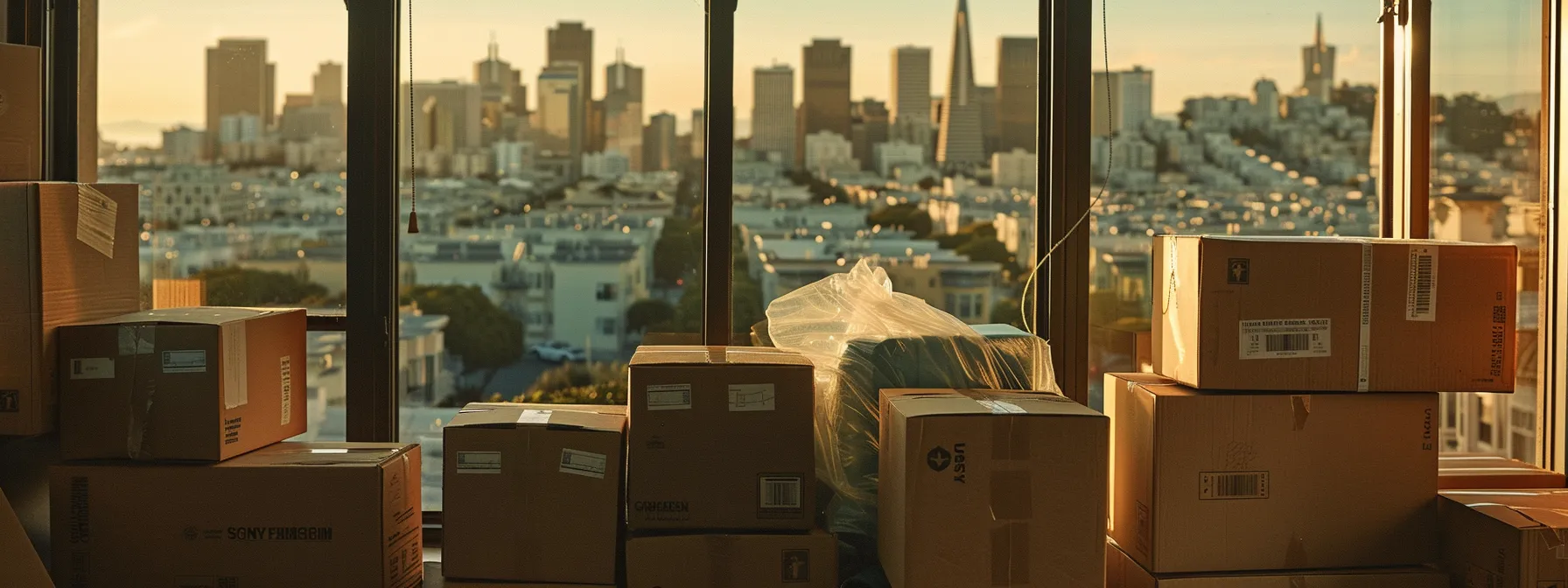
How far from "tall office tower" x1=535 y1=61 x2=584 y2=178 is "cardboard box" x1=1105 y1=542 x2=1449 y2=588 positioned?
170 cm

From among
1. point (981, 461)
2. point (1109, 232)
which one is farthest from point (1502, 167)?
point (981, 461)

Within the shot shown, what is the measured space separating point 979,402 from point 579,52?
1.40m

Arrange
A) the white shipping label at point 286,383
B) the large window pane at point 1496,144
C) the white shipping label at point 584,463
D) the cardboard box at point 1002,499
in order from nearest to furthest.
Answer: the cardboard box at point 1002,499
the white shipping label at point 584,463
the white shipping label at point 286,383
the large window pane at point 1496,144

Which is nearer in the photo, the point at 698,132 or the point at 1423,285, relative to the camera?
the point at 1423,285

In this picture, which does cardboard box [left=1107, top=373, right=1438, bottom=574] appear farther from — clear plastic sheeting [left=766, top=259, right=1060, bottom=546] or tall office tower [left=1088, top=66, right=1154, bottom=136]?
tall office tower [left=1088, top=66, right=1154, bottom=136]

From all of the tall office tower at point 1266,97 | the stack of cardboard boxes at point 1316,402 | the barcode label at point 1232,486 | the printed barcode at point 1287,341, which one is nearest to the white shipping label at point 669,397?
the stack of cardboard boxes at point 1316,402

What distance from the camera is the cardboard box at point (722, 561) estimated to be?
2207 mm

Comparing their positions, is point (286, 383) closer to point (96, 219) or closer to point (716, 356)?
point (96, 219)

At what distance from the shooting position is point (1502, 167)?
2.87 meters

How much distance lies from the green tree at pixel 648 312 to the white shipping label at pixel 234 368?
3.02 ft

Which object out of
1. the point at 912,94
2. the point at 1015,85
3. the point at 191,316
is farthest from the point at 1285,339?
the point at 191,316

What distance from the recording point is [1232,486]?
90.1 inches

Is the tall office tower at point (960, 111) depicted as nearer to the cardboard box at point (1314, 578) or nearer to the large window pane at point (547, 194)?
the large window pane at point (547, 194)

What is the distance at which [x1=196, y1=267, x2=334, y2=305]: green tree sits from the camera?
9.52 ft
